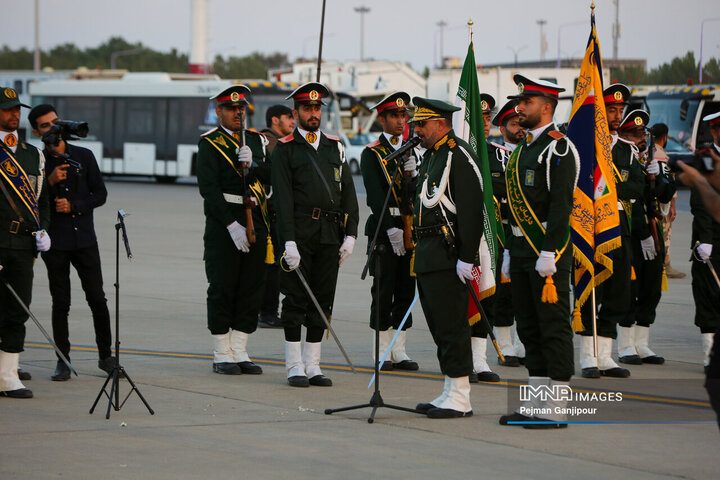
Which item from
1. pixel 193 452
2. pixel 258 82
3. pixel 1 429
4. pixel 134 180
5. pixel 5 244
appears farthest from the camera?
pixel 134 180

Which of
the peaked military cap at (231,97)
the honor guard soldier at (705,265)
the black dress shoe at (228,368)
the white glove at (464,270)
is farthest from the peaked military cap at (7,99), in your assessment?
the honor guard soldier at (705,265)

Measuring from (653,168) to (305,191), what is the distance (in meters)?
3.15

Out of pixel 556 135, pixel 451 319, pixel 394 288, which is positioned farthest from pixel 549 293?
pixel 394 288

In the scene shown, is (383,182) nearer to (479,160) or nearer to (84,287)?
(479,160)

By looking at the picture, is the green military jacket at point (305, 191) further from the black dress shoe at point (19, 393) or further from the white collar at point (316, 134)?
the black dress shoe at point (19, 393)

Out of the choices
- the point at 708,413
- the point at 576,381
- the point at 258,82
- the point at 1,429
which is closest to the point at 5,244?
the point at 1,429

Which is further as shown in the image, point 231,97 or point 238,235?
point 231,97

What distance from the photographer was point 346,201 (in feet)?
29.5

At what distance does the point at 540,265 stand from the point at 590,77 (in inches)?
100

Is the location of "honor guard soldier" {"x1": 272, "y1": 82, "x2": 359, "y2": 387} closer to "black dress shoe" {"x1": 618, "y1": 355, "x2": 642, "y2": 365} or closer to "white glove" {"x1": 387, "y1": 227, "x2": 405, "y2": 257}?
"white glove" {"x1": 387, "y1": 227, "x2": 405, "y2": 257}

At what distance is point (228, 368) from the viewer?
361 inches

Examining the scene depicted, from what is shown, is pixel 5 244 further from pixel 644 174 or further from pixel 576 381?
pixel 644 174

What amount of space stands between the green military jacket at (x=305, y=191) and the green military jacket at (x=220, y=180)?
60 centimetres

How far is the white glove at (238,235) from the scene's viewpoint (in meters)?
9.16
